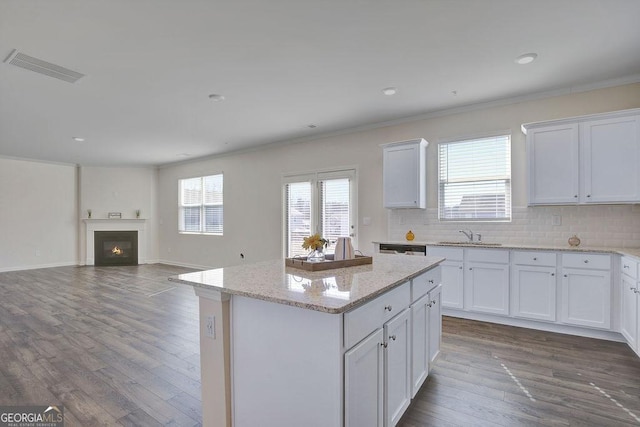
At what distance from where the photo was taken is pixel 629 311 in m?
2.94

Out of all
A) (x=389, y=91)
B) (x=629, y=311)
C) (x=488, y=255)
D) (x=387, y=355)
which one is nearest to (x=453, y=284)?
(x=488, y=255)

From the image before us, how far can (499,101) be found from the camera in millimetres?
4156

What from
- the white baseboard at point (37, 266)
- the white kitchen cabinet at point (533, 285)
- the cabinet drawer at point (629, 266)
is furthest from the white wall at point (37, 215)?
the cabinet drawer at point (629, 266)

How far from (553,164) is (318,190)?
344cm

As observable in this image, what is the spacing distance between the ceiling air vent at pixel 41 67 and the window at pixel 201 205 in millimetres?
4253

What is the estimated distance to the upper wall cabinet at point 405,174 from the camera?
4.45 m

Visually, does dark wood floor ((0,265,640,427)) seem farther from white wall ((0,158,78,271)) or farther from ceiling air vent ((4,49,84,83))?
white wall ((0,158,78,271))

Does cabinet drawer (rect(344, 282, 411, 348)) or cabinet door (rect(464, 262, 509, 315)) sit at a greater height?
cabinet drawer (rect(344, 282, 411, 348))

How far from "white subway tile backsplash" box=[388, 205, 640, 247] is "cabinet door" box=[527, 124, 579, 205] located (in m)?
0.30

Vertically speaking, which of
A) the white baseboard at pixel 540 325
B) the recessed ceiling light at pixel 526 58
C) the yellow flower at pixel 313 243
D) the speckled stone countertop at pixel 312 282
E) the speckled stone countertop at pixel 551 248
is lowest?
the white baseboard at pixel 540 325

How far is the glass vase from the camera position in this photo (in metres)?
2.30

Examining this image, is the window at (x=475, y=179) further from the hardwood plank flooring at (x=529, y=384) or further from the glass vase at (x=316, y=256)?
the glass vase at (x=316, y=256)

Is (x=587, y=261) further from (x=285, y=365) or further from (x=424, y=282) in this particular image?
(x=285, y=365)

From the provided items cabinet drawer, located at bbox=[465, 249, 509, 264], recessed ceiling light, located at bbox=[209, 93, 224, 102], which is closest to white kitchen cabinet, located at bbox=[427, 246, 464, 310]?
cabinet drawer, located at bbox=[465, 249, 509, 264]
